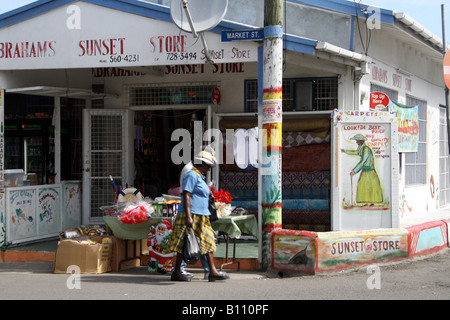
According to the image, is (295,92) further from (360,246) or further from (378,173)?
(360,246)

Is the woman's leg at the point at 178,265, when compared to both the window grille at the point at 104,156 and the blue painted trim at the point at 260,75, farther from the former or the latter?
the window grille at the point at 104,156

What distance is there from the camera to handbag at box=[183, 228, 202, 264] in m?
8.23

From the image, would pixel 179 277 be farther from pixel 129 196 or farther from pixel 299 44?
pixel 299 44

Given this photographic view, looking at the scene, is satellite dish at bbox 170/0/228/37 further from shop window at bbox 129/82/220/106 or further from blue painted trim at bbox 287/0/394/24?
blue painted trim at bbox 287/0/394/24

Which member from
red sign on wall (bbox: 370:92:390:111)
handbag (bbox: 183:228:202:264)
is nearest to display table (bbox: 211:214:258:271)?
handbag (bbox: 183:228:202:264)

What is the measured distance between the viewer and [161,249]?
9.34 m

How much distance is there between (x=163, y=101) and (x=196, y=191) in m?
4.47

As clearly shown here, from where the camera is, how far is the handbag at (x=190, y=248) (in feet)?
27.0

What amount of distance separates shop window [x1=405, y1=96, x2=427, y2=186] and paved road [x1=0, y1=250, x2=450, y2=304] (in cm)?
488

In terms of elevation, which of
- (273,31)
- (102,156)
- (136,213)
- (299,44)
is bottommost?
(136,213)

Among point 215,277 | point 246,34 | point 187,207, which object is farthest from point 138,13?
point 215,277

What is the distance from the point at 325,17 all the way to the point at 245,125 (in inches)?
99.6
